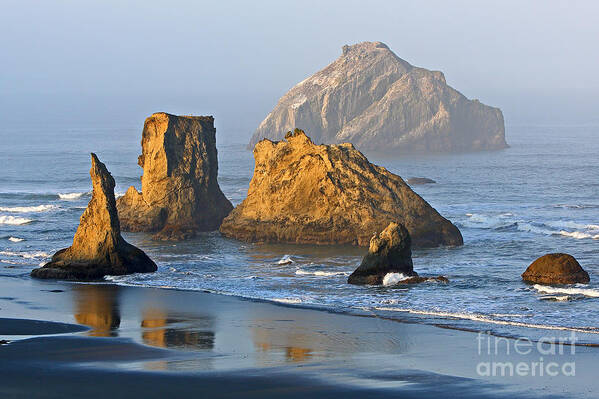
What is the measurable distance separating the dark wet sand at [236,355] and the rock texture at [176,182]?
20.5 m

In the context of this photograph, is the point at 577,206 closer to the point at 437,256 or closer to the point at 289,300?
the point at 437,256

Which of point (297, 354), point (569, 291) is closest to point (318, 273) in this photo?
point (569, 291)

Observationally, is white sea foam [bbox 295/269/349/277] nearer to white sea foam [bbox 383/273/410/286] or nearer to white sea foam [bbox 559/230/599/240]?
white sea foam [bbox 383/273/410/286]

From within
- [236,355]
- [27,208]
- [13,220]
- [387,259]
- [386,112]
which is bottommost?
[236,355]

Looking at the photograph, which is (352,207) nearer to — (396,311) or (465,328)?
(396,311)

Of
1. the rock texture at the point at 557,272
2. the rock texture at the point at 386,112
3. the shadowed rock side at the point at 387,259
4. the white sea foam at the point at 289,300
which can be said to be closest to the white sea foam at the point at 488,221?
the rock texture at the point at 557,272

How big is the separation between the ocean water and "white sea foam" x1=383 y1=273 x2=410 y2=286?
71 millimetres

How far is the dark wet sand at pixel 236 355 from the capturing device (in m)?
20.1

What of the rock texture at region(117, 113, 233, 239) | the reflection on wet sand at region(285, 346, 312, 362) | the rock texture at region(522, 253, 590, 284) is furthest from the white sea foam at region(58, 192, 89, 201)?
the reflection on wet sand at region(285, 346, 312, 362)

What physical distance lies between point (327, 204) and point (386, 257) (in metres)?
12.8

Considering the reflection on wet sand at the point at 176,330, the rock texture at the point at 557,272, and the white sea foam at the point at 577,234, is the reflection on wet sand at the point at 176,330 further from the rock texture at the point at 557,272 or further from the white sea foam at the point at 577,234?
the white sea foam at the point at 577,234

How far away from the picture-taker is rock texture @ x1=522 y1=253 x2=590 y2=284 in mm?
34125

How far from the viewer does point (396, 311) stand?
29812mm

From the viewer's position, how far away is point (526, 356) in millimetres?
23312
